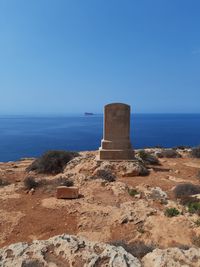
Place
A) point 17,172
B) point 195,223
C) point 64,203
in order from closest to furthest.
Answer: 1. point 195,223
2. point 64,203
3. point 17,172

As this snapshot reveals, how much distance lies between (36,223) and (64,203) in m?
1.54

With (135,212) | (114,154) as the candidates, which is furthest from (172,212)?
(114,154)

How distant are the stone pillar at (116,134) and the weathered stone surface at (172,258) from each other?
11.3m

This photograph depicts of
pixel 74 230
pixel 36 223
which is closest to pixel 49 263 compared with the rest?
pixel 74 230

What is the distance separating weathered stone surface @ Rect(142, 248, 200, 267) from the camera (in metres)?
3.78

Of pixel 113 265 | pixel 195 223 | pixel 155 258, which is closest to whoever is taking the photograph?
pixel 113 265

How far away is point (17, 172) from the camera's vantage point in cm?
1667

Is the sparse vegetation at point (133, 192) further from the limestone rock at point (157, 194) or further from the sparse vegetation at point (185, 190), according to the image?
the sparse vegetation at point (185, 190)

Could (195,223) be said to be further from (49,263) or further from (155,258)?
(49,263)

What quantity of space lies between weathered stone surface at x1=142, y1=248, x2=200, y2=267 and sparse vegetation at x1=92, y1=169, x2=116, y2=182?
27.4 ft

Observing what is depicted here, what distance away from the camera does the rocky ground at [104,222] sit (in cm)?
400

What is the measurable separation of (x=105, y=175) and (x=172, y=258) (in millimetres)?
9066

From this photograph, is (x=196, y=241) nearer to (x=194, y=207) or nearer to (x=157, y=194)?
(x=194, y=207)

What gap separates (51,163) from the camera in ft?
54.0
